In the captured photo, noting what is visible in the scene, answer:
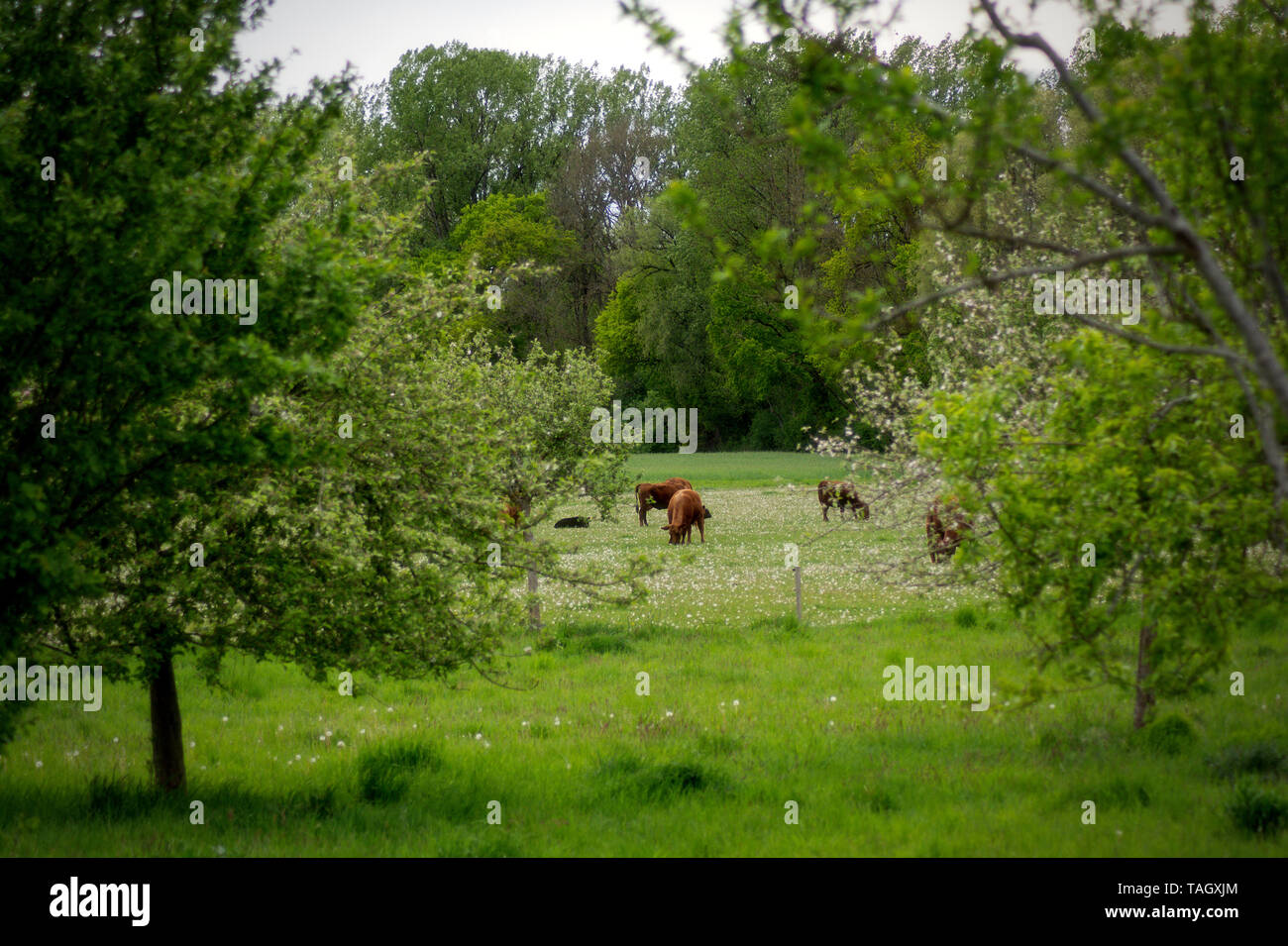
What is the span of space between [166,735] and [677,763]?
5108 mm

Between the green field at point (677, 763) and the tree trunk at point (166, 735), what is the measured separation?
0.27m

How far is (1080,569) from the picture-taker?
332 inches

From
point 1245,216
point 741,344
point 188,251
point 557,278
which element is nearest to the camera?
point 1245,216

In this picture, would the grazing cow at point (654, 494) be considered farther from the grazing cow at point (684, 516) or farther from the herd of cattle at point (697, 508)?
the grazing cow at point (684, 516)

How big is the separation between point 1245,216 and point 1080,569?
3.01 metres

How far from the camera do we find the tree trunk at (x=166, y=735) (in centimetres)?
1030

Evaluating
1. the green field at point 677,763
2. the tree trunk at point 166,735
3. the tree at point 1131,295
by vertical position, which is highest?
the tree at point 1131,295

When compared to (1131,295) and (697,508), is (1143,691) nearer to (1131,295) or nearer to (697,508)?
(1131,295)

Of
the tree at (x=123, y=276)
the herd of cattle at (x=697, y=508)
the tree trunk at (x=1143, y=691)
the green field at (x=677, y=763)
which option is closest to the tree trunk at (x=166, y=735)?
the green field at (x=677, y=763)

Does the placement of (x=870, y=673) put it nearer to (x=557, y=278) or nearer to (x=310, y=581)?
(x=310, y=581)

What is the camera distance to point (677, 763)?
429 inches

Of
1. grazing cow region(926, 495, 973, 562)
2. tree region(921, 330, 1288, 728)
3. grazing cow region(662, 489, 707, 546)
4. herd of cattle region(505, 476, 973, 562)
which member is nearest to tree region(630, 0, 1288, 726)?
tree region(921, 330, 1288, 728)

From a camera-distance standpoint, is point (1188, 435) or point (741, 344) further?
point (741, 344)
